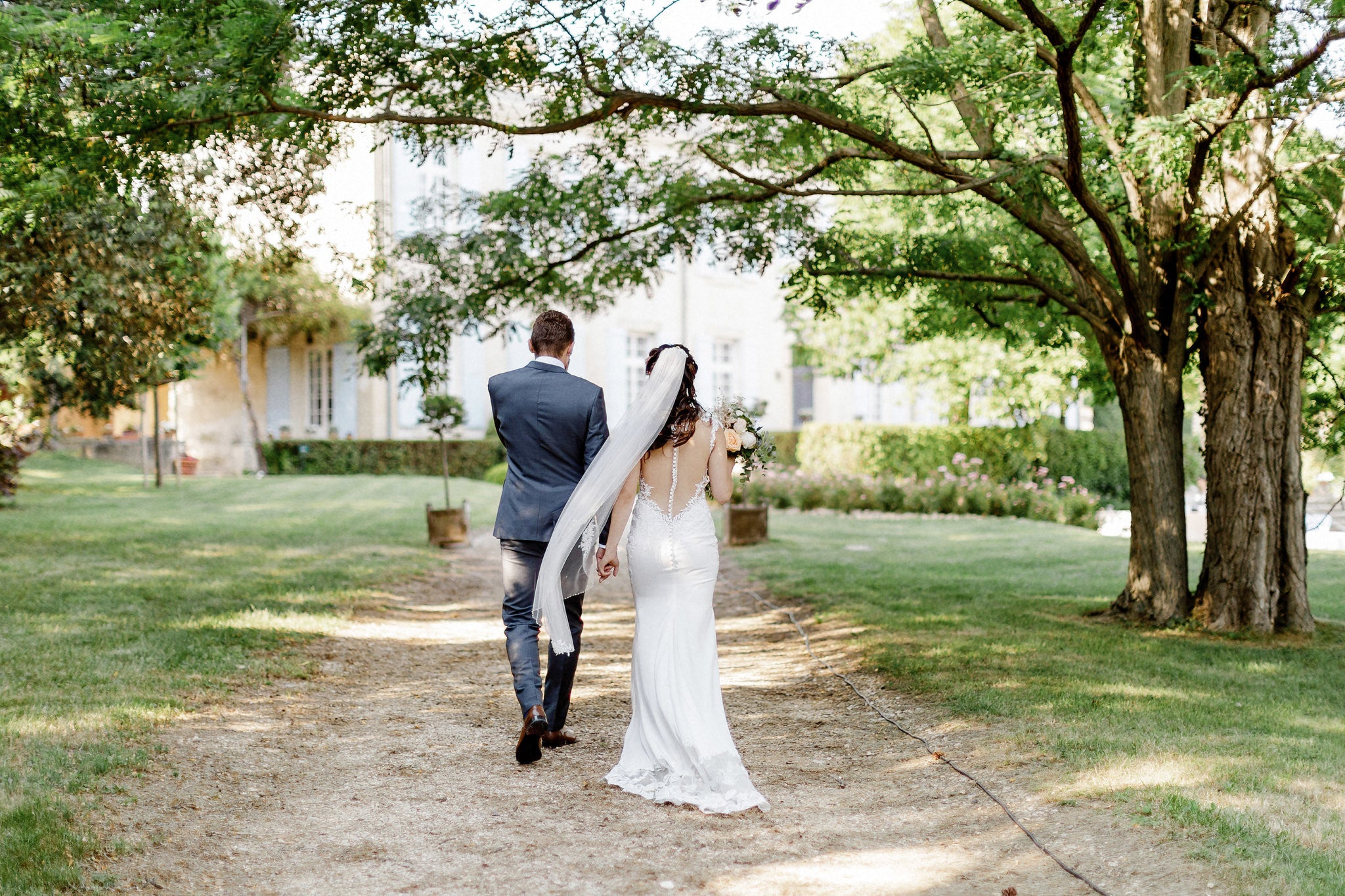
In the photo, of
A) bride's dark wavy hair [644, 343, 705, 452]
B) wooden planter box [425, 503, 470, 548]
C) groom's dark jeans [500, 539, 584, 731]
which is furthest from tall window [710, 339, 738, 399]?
bride's dark wavy hair [644, 343, 705, 452]

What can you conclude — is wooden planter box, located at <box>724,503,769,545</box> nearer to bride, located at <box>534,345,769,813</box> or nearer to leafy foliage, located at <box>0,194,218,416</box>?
leafy foliage, located at <box>0,194,218,416</box>

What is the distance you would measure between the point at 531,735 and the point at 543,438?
1397 millimetres

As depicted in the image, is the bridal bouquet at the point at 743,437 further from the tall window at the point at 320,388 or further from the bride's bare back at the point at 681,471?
the tall window at the point at 320,388

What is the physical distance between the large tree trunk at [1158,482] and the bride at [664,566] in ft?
16.2

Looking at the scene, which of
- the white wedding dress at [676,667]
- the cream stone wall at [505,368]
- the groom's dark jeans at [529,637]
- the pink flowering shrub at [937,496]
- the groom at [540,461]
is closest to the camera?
the white wedding dress at [676,667]

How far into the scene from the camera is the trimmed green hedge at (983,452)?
23.2 metres

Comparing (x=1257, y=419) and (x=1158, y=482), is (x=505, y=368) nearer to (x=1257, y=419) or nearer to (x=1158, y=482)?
(x=1158, y=482)

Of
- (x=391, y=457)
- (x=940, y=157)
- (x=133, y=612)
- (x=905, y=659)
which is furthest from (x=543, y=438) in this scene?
(x=391, y=457)

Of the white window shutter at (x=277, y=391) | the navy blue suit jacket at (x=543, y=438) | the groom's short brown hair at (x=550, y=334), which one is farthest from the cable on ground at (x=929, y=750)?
the white window shutter at (x=277, y=391)

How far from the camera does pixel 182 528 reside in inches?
615

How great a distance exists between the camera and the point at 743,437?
5438 mm

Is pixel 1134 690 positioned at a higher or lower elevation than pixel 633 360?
lower

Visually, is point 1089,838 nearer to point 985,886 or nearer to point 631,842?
point 985,886

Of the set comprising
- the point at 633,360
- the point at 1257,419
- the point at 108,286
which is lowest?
the point at 1257,419
